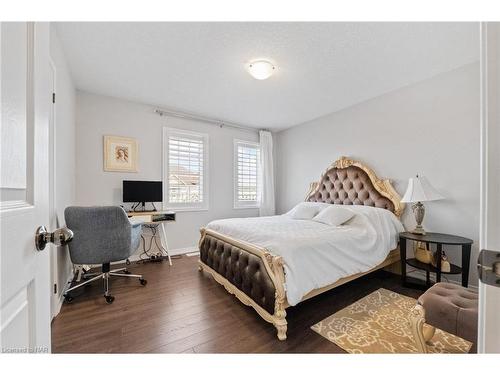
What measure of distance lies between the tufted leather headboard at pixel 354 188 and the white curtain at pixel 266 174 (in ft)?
3.40

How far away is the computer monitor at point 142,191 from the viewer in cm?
315

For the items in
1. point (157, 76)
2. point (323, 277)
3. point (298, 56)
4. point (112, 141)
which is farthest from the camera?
point (112, 141)

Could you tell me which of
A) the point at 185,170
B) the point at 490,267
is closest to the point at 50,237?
the point at 490,267

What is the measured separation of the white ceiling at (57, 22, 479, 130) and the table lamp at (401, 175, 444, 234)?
4.32 feet

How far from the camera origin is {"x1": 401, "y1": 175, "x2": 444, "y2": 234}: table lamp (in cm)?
234

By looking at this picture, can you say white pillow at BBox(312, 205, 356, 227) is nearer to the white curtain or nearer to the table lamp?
the table lamp

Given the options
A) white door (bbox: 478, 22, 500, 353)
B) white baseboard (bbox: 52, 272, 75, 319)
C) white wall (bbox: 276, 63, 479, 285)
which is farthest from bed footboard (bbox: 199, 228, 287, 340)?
white wall (bbox: 276, 63, 479, 285)

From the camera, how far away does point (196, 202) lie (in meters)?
3.97

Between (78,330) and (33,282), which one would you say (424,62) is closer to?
(33,282)

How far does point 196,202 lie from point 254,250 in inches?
94.2

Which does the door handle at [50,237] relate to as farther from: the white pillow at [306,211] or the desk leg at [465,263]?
the desk leg at [465,263]

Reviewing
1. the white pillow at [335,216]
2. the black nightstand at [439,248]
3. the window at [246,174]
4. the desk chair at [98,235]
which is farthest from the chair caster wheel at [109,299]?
the black nightstand at [439,248]

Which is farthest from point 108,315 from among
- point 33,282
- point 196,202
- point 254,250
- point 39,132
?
point 196,202

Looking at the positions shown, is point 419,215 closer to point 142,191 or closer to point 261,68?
point 261,68
